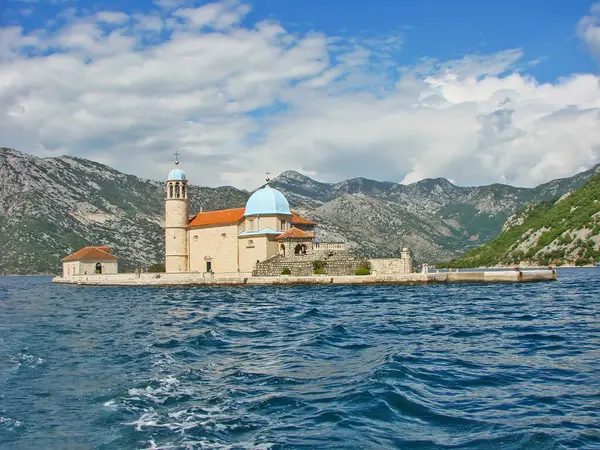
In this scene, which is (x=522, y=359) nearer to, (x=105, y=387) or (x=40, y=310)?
(x=105, y=387)

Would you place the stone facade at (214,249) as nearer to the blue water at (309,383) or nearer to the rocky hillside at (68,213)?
the blue water at (309,383)

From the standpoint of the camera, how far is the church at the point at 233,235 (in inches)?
2318

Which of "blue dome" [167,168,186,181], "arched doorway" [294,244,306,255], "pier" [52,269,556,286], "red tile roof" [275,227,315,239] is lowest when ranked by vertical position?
"pier" [52,269,556,286]

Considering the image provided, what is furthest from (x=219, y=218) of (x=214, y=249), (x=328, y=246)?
(x=328, y=246)

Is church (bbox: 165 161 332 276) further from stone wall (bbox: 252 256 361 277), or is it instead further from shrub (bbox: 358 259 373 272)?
shrub (bbox: 358 259 373 272)

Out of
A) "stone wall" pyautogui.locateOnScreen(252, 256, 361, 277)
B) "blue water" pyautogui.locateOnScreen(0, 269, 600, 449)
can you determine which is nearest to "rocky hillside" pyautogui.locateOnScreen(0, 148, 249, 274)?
"stone wall" pyautogui.locateOnScreen(252, 256, 361, 277)

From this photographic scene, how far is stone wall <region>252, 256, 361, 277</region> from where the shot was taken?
5538 centimetres

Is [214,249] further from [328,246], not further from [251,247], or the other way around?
[328,246]

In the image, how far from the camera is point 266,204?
60812 millimetres

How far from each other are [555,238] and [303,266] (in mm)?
74556

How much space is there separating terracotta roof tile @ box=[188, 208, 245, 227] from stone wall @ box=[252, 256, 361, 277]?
7746 mm

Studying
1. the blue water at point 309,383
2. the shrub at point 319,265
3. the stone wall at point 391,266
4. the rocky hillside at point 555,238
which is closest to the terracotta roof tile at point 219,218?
the shrub at point 319,265

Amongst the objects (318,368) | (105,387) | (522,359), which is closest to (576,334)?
(522,359)

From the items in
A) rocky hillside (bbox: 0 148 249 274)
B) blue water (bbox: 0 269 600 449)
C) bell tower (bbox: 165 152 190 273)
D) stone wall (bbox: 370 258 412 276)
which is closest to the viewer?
blue water (bbox: 0 269 600 449)
